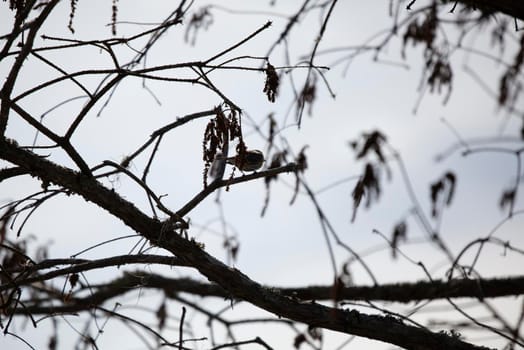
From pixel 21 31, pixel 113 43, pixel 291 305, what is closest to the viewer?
pixel 21 31

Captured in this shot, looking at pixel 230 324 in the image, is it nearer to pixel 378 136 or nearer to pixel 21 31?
pixel 378 136

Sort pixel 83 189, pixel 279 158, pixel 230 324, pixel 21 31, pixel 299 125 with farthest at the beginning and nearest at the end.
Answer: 1. pixel 230 324
2. pixel 279 158
3. pixel 299 125
4. pixel 83 189
5. pixel 21 31

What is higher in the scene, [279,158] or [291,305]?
[279,158]

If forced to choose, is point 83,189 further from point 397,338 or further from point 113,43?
point 397,338

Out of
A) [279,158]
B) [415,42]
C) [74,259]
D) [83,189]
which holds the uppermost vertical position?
[415,42]

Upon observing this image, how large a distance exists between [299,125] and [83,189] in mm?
907

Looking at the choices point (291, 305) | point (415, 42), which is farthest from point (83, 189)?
point (415, 42)

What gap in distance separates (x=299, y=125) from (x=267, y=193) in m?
0.48

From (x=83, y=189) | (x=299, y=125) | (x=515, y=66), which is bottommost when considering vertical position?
(x=83, y=189)

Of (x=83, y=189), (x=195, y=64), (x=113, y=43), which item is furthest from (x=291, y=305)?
(x=113, y=43)

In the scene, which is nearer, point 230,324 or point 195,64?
point 195,64

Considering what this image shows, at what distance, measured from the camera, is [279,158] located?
2.76 meters

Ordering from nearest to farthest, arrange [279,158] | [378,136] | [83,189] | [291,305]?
[83,189] → [291,305] → [378,136] → [279,158]

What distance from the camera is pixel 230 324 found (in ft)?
9.78
